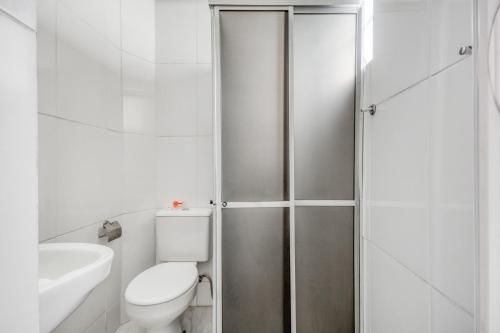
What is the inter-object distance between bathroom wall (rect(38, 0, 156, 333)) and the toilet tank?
16 centimetres

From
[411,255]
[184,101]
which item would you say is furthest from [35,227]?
[184,101]

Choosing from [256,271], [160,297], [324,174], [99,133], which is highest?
[99,133]

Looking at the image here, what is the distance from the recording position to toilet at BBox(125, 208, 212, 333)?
49.3 inches

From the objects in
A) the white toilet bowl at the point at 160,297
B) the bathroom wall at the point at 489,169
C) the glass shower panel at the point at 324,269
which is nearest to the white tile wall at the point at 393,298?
the glass shower panel at the point at 324,269

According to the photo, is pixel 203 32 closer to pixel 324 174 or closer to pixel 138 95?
pixel 138 95

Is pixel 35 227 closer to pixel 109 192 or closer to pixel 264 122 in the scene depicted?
pixel 264 122

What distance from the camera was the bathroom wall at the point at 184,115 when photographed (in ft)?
6.37

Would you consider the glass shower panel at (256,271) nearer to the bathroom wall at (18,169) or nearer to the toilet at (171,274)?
the toilet at (171,274)

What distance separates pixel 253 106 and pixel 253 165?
316 mm

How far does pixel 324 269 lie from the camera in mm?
1321

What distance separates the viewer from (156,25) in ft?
6.34

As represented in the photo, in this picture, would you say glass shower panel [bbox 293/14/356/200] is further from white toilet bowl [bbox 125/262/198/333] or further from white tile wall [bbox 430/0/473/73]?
white toilet bowl [bbox 125/262/198/333]

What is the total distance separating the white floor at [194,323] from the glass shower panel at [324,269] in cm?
79

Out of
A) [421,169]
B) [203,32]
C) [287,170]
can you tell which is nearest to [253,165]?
[287,170]
